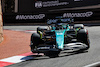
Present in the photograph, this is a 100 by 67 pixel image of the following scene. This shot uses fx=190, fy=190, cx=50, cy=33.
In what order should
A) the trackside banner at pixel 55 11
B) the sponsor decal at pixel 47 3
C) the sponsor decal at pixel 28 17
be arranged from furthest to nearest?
the sponsor decal at pixel 47 3
the sponsor decal at pixel 28 17
the trackside banner at pixel 55 11

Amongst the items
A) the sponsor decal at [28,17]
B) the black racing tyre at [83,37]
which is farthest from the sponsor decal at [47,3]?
the black racing tyre at [83,37]

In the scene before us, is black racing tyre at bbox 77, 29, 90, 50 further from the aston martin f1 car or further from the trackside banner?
the trackside banner

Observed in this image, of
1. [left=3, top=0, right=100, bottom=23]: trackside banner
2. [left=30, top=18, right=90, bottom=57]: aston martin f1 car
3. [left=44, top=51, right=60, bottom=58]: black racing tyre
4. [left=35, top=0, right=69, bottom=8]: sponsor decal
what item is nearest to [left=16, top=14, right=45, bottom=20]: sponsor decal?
→ [left=3, top=0, right=100, bottom=23]: trackside banner

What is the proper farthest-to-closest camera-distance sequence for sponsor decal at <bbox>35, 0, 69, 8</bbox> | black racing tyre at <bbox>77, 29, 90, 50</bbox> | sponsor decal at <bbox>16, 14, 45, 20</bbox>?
sponsor decal at <bbox>35, 0, 69, 8</bbox> → sponsor decal at <bbox>16, 14, 45, 20</bbox> → black racing tyre at <bbox>77, 29, 90, 50</bbox>

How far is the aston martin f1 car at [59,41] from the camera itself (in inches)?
228

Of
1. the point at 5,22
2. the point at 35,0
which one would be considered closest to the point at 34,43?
the point at 5,22

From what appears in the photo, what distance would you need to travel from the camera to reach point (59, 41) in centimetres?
584

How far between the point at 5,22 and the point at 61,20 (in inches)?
576

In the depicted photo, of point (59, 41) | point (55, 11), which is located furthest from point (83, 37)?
point (55, 11)

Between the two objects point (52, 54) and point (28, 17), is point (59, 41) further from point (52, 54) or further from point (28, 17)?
point (28, 17)

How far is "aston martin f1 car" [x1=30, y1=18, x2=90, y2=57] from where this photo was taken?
580 centimetres

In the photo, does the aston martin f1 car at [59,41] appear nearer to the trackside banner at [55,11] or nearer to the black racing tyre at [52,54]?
the black racing tyre at [52,54]

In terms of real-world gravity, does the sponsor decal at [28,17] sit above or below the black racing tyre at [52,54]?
above

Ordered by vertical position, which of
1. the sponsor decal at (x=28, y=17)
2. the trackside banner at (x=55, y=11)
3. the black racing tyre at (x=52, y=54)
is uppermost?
the trackside banner at (x=55, y=11)
